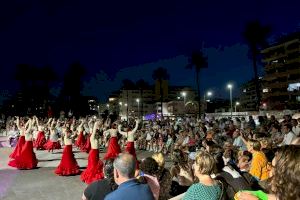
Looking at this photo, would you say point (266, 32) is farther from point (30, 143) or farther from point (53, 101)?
point (53, 101)

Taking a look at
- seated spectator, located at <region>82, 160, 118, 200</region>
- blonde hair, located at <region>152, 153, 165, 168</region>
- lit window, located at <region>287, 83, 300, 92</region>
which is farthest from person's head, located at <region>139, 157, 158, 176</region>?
lit window, located at <region>287, 83, 300, 92</region>

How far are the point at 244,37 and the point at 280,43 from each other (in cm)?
4211

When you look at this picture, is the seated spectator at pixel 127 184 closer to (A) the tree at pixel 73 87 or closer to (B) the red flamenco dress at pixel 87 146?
(B) the red flamenco dress at pixel 87 146

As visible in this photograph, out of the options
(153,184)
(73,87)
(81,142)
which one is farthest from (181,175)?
(73,87)

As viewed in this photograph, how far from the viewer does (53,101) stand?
147625mm

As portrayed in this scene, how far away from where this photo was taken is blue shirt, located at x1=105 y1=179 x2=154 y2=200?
3610 mm

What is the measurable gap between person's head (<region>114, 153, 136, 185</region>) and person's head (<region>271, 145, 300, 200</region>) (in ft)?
5.54

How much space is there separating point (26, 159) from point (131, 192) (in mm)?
13020

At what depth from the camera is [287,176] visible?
246cm

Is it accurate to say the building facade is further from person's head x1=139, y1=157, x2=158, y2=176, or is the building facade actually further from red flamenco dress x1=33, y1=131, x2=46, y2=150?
person's head x1=139, y1=157, x2=158, y2=176

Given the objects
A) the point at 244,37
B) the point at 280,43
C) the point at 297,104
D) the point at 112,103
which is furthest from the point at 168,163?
the point at 112,103

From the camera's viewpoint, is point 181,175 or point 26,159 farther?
point 26,159

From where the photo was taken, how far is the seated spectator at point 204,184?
4262mm

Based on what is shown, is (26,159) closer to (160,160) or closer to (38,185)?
(38,185)
